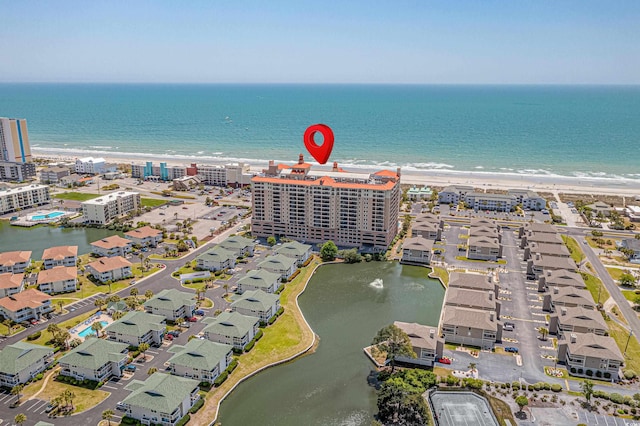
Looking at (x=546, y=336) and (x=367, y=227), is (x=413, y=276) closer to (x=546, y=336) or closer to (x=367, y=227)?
(x=367, y=227)

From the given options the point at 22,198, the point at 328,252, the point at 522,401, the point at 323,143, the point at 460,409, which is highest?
the point at 323,143

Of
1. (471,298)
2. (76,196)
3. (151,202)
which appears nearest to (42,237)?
(151,202)

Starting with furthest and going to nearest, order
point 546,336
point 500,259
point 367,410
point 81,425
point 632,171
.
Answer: point 632,171
point 500,259
point 546,336
point 367,410
point 81,425

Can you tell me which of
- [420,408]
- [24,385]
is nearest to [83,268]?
[24,385]

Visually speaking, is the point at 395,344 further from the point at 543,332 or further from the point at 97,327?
the point at 97,327

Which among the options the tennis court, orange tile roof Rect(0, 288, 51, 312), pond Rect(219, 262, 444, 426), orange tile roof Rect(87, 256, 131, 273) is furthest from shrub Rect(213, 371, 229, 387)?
orange tile roof Rect(87, 256, 131, 273)

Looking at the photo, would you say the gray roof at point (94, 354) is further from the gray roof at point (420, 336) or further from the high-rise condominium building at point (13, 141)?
the high-rise condominium building at point (13, 141)
